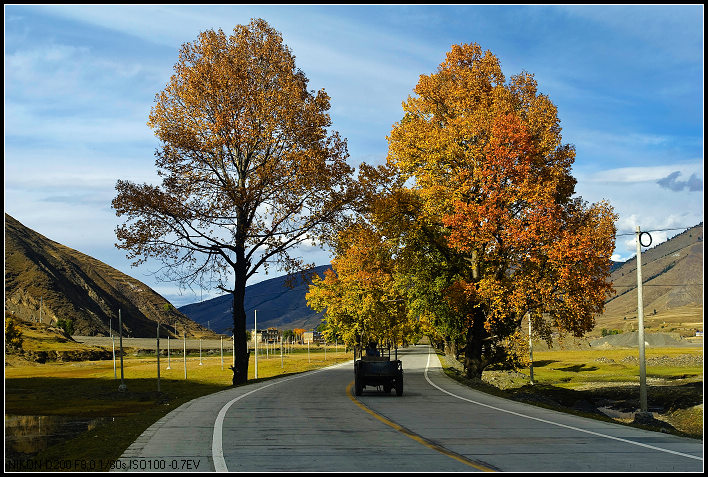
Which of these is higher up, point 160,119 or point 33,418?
point 160,119

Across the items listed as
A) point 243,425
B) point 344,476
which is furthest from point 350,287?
point 344,476

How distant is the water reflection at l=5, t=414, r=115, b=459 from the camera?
23109mm

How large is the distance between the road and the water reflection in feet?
20.2

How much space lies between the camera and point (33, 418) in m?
36.8

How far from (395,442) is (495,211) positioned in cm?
2017

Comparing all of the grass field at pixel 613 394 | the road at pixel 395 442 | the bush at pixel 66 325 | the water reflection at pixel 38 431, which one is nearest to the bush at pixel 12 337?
the bush at pixel 66 325

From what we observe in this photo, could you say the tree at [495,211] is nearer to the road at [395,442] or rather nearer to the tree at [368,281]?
the tree at [368,281]

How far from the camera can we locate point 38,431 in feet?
97.0

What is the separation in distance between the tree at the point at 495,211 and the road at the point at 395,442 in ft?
35.6

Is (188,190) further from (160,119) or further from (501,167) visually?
(501,167)

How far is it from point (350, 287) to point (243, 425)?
57.6 m

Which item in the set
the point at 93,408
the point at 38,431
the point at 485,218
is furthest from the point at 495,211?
the point at 93,408

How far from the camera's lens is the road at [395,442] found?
34.1 ft

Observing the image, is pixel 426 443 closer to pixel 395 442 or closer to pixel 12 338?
pixel 395 442
